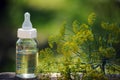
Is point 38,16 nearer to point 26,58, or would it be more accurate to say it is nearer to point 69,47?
point 26,58

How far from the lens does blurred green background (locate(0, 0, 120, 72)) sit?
2.98 metres

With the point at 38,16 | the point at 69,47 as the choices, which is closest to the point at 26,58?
the point at 69,47

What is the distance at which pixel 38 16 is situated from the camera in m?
3.06

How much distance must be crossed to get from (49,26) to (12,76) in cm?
124

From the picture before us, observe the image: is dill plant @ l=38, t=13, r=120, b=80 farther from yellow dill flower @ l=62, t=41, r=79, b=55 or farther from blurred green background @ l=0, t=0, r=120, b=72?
blurred green background @ l=0, t=0, r=120, b=72

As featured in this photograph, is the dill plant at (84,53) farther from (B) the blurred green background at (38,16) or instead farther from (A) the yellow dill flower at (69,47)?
(B) the blurred green background at (38,16)

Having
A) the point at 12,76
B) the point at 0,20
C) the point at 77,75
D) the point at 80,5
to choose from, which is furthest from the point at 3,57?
the point at 77,75

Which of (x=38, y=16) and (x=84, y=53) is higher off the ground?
(x=38, y=16)

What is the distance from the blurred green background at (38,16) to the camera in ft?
9.78

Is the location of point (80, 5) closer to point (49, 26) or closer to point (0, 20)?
point (49, 26)

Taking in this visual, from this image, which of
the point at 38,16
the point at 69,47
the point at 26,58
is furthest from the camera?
the point at 38,16

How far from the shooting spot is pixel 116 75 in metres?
1.71

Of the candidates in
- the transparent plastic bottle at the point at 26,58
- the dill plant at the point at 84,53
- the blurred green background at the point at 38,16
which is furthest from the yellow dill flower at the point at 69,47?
the blurred green background at the point at 38,16

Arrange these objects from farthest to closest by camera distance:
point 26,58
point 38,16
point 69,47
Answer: point 38,16
point 26,58
point 69,47
